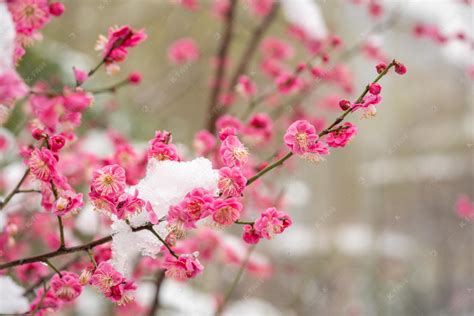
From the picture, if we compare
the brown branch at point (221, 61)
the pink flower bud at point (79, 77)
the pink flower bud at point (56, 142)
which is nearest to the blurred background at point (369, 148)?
the brown branch at point (221, 61)

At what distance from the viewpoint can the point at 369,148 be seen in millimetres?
7055

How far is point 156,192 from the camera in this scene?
879mm

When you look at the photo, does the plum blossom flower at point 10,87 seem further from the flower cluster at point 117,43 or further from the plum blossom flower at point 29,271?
the plum blossom flower at point 29,271

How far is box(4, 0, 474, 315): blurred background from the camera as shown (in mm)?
3900

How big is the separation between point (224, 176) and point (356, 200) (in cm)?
744

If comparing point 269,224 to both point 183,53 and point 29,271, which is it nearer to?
point 29,271

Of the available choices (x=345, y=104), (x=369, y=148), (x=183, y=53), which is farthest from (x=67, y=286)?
(x=369, y=148)

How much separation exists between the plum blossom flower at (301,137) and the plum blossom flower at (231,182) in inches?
4.2

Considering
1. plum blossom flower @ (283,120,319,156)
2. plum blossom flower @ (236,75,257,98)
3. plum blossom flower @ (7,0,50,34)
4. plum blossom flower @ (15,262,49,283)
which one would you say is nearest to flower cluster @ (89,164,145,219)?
plum blossom flower @ (283,120,319,156)

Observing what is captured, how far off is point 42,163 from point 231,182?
31cm

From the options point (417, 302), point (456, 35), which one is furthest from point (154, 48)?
point (456, 35)

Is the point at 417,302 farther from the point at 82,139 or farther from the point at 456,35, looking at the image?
the point at 82,139

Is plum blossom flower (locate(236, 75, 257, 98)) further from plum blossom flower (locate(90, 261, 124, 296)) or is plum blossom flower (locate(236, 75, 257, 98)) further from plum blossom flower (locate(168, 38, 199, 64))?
plum blossom flower (locate(168, 38, 199, 64))

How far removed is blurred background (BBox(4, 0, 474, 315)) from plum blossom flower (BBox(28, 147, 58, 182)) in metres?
1.98
